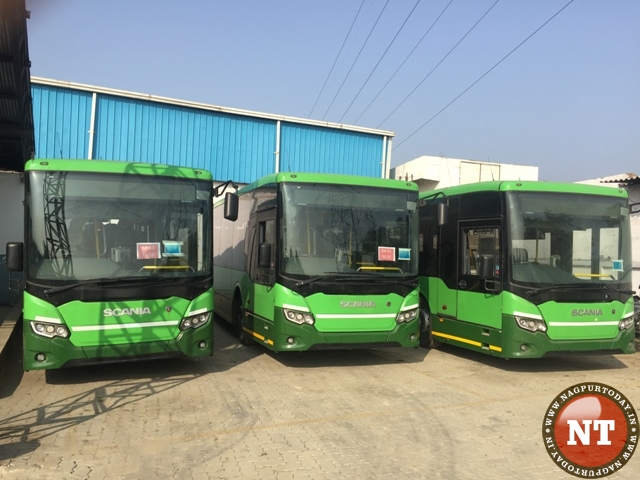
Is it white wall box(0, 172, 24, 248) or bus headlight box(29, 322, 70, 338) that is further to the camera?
white wall box(0, 172, 24, 248)

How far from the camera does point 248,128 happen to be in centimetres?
1941

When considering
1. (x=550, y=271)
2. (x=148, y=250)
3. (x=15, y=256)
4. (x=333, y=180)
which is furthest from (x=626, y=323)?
(x=15, y=256)

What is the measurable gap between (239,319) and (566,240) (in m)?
6.06

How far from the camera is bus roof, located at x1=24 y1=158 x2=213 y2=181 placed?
7133 mm

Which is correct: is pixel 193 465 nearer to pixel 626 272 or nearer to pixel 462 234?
pixel 462 234

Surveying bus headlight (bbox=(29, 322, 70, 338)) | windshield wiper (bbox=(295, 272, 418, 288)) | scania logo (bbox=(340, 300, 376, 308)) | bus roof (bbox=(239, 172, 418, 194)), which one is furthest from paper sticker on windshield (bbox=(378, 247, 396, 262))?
bus headlight (bbox=(29, 322, 70, 338))

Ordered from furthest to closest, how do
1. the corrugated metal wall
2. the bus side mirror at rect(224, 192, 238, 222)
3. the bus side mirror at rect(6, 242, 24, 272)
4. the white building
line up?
the white building, the corrugated metal wall, the bus side mirror at rect(224, 192, 238, 222), the bus side mirror at rect(6, 242, 24, 272)

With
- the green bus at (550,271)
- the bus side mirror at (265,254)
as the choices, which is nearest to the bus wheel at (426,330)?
the green bus at (550,271)

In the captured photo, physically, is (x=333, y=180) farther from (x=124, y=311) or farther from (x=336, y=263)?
(x=124, y=311)

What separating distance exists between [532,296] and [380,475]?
470cm

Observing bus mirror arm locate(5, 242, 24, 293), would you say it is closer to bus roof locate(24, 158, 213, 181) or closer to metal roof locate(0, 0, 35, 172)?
bus roof locate(24, 158, 213, 181)

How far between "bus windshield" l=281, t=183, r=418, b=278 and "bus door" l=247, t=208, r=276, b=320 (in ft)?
1.08

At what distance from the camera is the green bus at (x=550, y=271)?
827cm

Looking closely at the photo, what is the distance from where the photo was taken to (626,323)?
28.2ft
